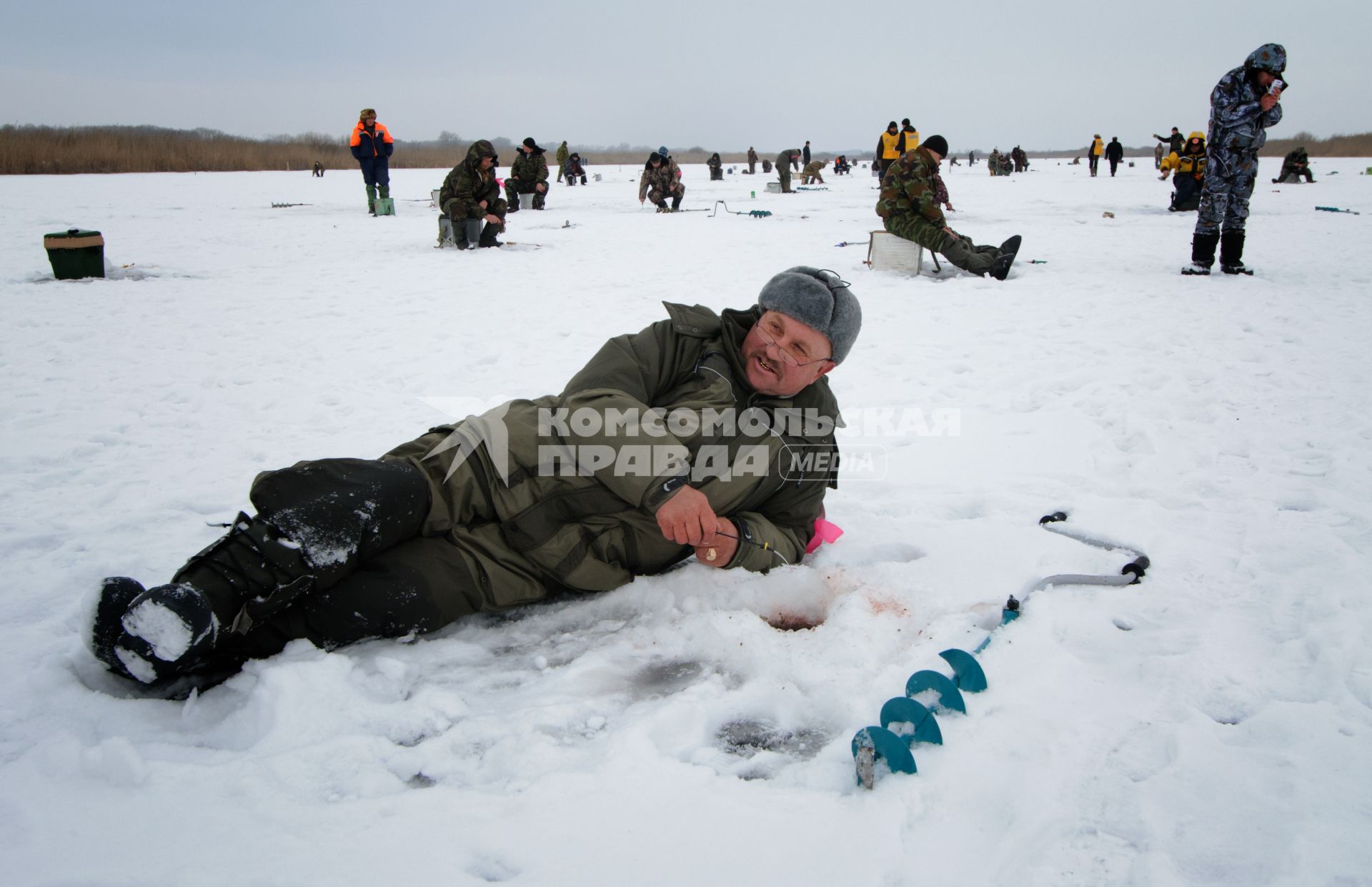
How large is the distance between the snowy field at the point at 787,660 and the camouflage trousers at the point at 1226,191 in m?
1.96

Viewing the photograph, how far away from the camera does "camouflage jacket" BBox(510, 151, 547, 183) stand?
50.0ft

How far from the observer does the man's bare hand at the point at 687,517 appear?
192 cm

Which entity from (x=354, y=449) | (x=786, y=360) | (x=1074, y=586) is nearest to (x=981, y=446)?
(x=1074, y=586)

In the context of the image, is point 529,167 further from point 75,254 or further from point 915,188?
point 915,188

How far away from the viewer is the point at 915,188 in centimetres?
742

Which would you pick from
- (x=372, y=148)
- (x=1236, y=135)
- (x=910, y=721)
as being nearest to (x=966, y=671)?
(x=910, y=721)

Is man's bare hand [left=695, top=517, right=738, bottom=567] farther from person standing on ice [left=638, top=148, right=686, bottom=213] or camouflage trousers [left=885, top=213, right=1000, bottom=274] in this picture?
person standing on ice [left=638, top=148, right=686, bottom=213]

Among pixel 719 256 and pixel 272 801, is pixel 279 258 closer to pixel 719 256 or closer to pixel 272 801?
pixel 719 256

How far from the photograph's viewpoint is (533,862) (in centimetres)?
129

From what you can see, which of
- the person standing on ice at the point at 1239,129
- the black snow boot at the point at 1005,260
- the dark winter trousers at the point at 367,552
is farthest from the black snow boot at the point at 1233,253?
the dark winter trousers at the point at 367,552

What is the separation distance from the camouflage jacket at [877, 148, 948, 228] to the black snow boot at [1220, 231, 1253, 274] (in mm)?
2507

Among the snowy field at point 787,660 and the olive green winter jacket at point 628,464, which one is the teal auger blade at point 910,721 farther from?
the olive green winter jacket at point 628,464

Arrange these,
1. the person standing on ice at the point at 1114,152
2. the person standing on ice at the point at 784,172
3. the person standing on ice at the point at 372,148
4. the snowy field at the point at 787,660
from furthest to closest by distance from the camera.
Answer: the person standing on ice at the point at 1114,152 → the person standing on ice at the point at 784,172 → the person standing on ice at the point at 372,148 → the snowy field at the point at 787,660

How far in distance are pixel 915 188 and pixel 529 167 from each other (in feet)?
32.8
